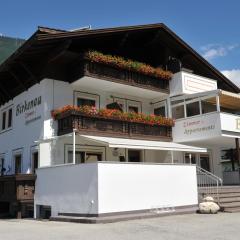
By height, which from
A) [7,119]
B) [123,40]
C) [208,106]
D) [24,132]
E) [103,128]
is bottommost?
[103,128]

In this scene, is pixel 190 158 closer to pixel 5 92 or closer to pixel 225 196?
pixel 225 196

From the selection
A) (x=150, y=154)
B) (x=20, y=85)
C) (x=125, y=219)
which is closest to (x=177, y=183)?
(x=125, y=219)

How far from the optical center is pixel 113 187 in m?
15.9

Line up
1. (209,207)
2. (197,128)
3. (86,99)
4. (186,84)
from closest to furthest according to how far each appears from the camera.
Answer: (209,207), (86,99), (197,128), (186,84)

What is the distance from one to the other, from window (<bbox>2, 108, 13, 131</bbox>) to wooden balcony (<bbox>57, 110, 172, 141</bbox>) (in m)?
6.20

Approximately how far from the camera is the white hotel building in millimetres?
16594

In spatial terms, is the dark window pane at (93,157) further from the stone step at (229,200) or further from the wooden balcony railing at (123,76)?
the stone step at (229,200)

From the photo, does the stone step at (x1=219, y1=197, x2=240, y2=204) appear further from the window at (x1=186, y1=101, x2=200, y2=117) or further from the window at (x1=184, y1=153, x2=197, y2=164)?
the window at (x1=186, y1=101, x2=200, y2=117)

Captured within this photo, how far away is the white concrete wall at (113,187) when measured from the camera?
15.6 metres

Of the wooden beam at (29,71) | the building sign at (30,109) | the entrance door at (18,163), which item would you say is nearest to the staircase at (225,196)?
the building sign at (30,109)

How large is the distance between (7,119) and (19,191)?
8187mm

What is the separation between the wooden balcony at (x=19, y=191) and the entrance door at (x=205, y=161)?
12480 mm

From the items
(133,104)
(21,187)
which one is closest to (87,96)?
(133,104)

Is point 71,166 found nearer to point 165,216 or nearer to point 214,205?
point 165,216
